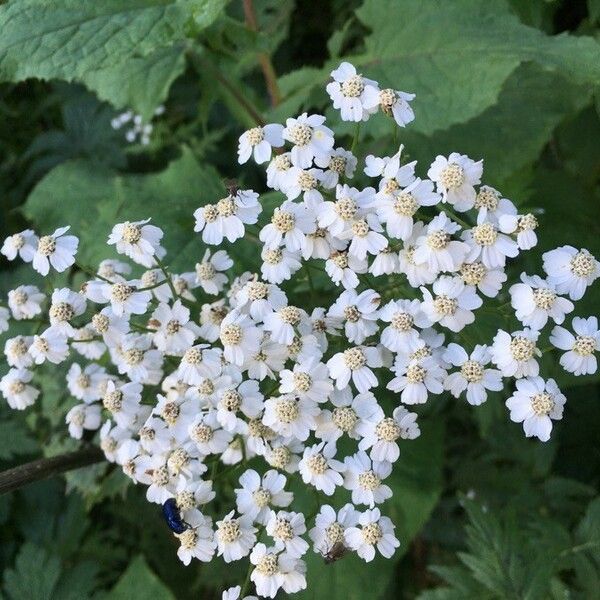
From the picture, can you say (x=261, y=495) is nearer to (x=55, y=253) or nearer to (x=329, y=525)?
(x=329, y=525)

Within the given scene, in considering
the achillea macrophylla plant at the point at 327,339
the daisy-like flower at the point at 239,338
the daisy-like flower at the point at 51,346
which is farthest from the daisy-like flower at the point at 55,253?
the daisy-like flower at the point at 239,338

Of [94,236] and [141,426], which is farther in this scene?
[94,236]

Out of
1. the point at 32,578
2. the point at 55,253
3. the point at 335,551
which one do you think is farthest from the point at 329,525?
the point at 32,578

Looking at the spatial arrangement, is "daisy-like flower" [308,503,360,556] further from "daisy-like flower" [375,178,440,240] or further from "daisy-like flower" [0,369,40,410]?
"daisy-like flower" [0,369,40,410]

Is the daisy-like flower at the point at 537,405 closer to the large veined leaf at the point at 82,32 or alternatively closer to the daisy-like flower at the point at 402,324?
the daisy-like flower at the point at 402,324

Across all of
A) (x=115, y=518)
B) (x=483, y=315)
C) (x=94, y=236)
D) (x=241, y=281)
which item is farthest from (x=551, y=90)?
(x=115, y=518)

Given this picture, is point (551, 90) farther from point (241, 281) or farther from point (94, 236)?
point (94, 236)
